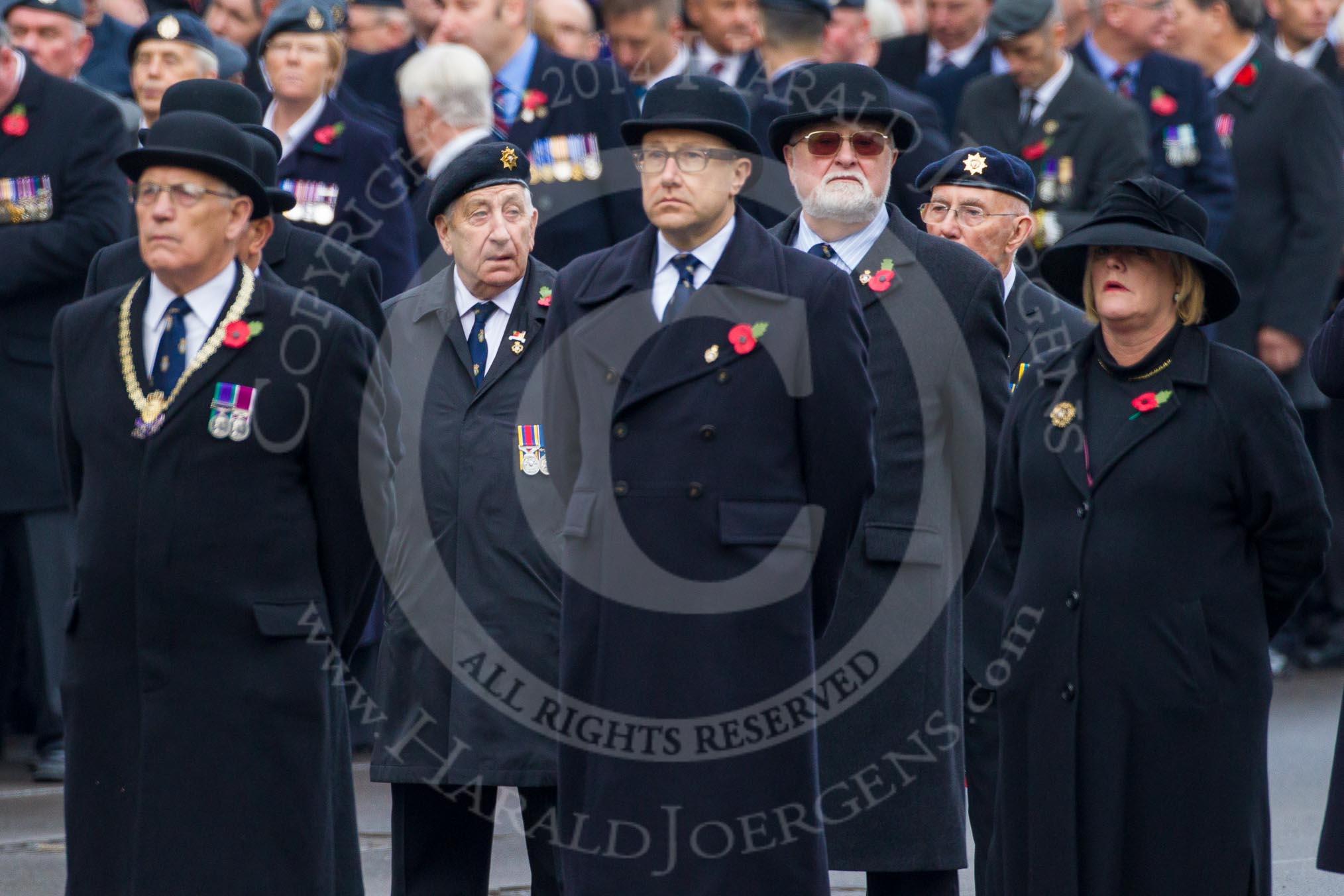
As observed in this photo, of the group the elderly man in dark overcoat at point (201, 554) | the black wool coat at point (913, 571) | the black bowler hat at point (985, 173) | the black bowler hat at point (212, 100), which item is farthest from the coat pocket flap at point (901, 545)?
the black bowler hat at point (212, 100)

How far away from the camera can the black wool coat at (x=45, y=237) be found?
26.9 feet

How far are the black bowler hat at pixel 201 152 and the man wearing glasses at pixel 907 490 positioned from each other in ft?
5.65

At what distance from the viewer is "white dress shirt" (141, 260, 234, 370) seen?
5160mm

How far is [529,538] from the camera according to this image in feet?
20.6

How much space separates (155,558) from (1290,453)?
2609mm

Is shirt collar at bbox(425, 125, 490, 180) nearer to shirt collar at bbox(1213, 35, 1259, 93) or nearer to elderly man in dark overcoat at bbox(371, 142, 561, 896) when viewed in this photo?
elderly man in dark overcoat at bbox(371, 142, 561, 896)

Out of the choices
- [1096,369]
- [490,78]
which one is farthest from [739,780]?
[490,78]

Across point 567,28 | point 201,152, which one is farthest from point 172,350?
point 567,28

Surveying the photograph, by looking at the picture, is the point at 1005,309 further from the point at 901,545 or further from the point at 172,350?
the point at 172,350

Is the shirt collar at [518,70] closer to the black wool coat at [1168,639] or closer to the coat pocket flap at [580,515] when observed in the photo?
the coat pocket flap at [580,515]

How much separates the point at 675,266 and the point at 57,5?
4.26m

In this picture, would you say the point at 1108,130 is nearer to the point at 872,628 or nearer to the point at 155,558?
the point at 872,628

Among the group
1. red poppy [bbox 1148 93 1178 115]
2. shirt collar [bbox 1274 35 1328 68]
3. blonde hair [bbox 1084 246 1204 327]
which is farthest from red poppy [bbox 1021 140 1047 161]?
blonde hair [bbox 1084 246 1204 327]

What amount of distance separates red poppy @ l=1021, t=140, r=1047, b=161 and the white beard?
3.25 metres
